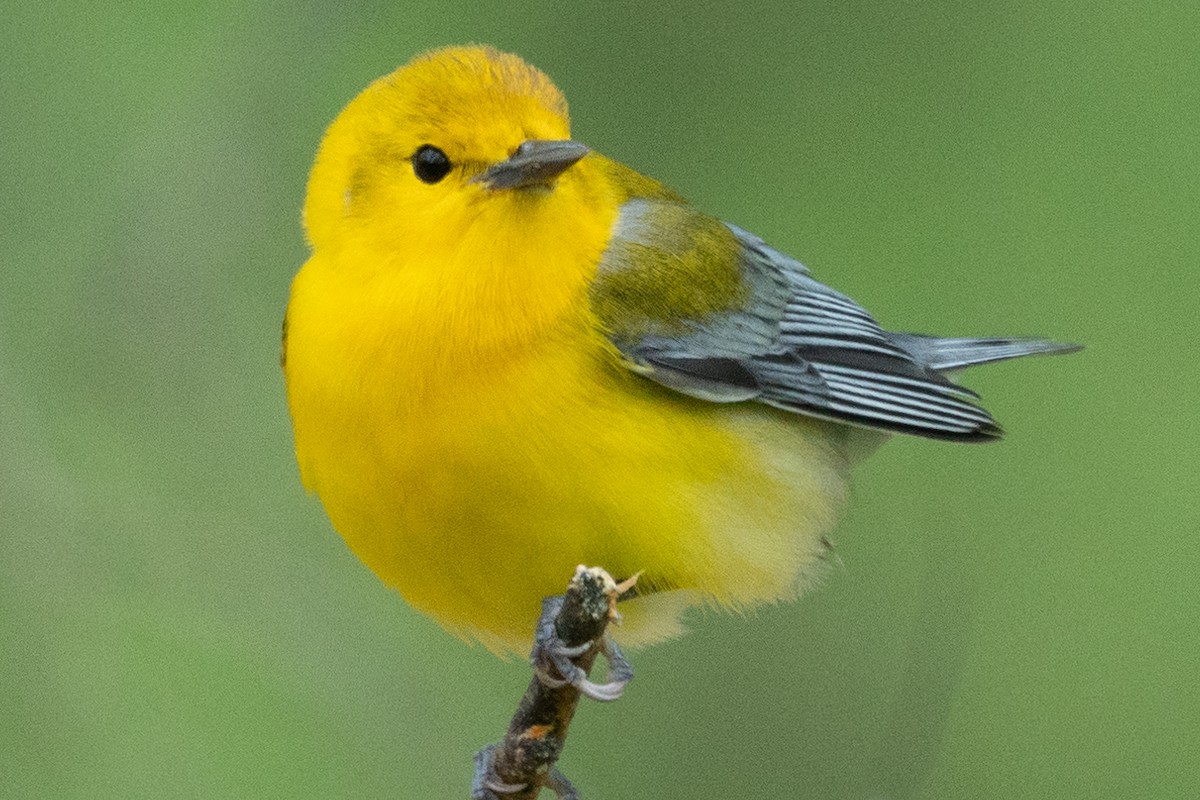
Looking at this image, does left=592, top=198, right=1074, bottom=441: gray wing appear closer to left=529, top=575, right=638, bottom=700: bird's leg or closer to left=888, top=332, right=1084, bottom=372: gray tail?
left=888, top=332, right=1084, bottom=372: gray tail

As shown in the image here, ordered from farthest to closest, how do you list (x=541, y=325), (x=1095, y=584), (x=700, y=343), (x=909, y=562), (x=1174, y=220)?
(x=1174, y=220) < (x=1095, y=584) < (x=909, y=562) < (x=700, y=343) < (x=541, y=325)

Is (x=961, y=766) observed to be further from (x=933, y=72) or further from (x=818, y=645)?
(x=933, y=72)

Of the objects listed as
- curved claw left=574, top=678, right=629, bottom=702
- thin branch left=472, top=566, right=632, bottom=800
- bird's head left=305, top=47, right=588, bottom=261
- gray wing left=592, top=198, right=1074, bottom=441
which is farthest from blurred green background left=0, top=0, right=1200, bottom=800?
bird's head left=305, top=47, right=588, bottom=261

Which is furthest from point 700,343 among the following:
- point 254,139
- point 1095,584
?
point 1095,584

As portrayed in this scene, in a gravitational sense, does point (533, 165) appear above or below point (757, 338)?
above

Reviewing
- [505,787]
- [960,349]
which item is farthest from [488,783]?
[960,349]

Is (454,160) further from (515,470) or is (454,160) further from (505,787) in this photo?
(505,787)
